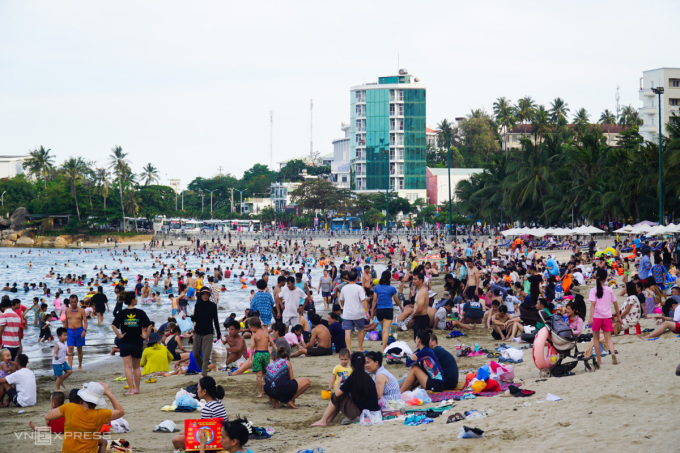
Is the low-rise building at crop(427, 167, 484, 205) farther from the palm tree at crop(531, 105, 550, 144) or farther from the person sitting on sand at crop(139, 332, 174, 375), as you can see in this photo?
the person sitting on sand at crop(139, 332, 174, 375)

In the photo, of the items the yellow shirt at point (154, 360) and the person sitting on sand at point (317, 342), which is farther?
the person sitting on sand at point (317, 342)

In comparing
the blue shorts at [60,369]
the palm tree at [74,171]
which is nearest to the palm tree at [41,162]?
the palm tree at [74,171]

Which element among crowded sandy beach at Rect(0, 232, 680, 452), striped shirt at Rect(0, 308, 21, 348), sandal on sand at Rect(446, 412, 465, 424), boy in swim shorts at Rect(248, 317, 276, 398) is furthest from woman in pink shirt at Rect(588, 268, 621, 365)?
striped shirt at Rect(0, 308, 21, 348)

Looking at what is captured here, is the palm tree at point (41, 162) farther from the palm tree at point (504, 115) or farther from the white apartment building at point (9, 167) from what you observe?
the palm tree at point (504, 115)

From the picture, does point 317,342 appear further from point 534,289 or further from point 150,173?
point 150,173

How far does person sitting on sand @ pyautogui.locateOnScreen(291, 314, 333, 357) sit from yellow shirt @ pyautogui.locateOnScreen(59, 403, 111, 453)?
23.1 feet

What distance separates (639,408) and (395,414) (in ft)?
8.87

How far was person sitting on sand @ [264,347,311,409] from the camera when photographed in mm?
9031

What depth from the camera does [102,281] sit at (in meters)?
41.5

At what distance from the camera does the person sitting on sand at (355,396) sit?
793 cm

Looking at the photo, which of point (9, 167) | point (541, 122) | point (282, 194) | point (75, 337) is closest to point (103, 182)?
point (282, 194)

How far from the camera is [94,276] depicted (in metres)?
50.3

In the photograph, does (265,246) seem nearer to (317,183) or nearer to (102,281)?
(317,183)

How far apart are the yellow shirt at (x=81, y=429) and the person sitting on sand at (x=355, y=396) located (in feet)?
9.17
